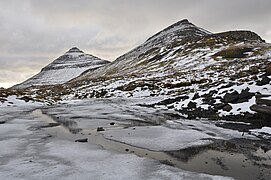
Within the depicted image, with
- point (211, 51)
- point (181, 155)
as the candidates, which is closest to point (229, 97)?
point (181, 155)

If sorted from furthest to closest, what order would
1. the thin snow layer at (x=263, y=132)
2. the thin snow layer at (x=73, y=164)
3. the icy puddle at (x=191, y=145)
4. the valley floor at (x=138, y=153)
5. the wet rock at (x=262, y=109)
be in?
the wet rock at (x=262, y=109) → the thin snow layer at (x=263, y=132) → the icy puddle at (x=191, y=145) → the valley floor at (x=138, y=153) → the thin snow layer at (x=73, y=164)

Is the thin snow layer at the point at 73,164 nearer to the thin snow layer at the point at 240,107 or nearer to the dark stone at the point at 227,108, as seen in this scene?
the thin snow layer at the point at 240,107

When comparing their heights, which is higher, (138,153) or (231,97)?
(231,97)

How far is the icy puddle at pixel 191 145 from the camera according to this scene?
24.8 feet

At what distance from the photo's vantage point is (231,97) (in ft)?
60.4

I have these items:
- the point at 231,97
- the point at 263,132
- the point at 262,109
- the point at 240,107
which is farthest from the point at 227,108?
the point at 263,132

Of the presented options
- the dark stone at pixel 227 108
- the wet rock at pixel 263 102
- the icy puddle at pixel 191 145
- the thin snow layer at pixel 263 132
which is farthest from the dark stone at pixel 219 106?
the thin snow layer at pixel 263 132

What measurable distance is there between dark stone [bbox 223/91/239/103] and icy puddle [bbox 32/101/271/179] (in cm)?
455

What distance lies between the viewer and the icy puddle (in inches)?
297

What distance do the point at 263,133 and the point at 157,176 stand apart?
276 inches

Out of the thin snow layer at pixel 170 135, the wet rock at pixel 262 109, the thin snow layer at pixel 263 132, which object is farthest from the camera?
the wet rock at pixel 262 109

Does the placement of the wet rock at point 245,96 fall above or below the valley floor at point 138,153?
above

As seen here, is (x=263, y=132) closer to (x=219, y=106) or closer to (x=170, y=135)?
(x=170, y=135)

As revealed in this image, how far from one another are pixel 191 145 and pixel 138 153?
81.9 inches
